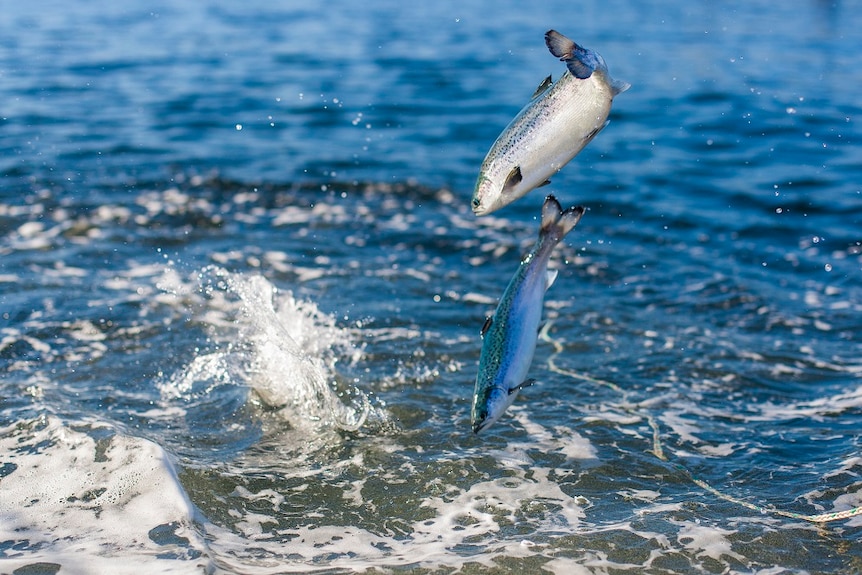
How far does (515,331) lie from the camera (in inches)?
135

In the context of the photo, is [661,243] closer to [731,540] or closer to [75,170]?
[731,540]

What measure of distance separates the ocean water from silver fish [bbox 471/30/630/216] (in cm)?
179

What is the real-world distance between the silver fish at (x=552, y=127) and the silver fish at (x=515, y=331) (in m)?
0.35

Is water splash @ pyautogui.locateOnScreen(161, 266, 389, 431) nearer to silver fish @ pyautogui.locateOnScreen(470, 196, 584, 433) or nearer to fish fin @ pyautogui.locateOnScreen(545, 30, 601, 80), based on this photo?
silver fish @ pyautogui.locateOnScreen(470, 196, 584, 433)

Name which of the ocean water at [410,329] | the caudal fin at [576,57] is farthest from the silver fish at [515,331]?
the ocean water at [410,329]

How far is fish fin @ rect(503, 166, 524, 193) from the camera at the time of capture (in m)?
3.07

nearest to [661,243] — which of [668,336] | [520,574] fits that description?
[668,336]

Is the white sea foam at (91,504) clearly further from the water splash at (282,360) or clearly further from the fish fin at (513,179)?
the fish fin at (513,179)

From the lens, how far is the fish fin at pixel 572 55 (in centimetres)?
296

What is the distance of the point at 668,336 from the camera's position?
23.1 feet

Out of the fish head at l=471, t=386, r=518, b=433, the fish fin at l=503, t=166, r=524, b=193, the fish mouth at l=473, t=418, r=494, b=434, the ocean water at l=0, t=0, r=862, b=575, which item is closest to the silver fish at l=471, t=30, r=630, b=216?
the fish fin at l=503, t=166, r=524, b=193

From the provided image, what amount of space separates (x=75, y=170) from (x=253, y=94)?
476cm

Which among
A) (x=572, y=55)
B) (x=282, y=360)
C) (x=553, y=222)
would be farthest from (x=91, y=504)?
(x=572, y=55)

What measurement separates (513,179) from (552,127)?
22cm
